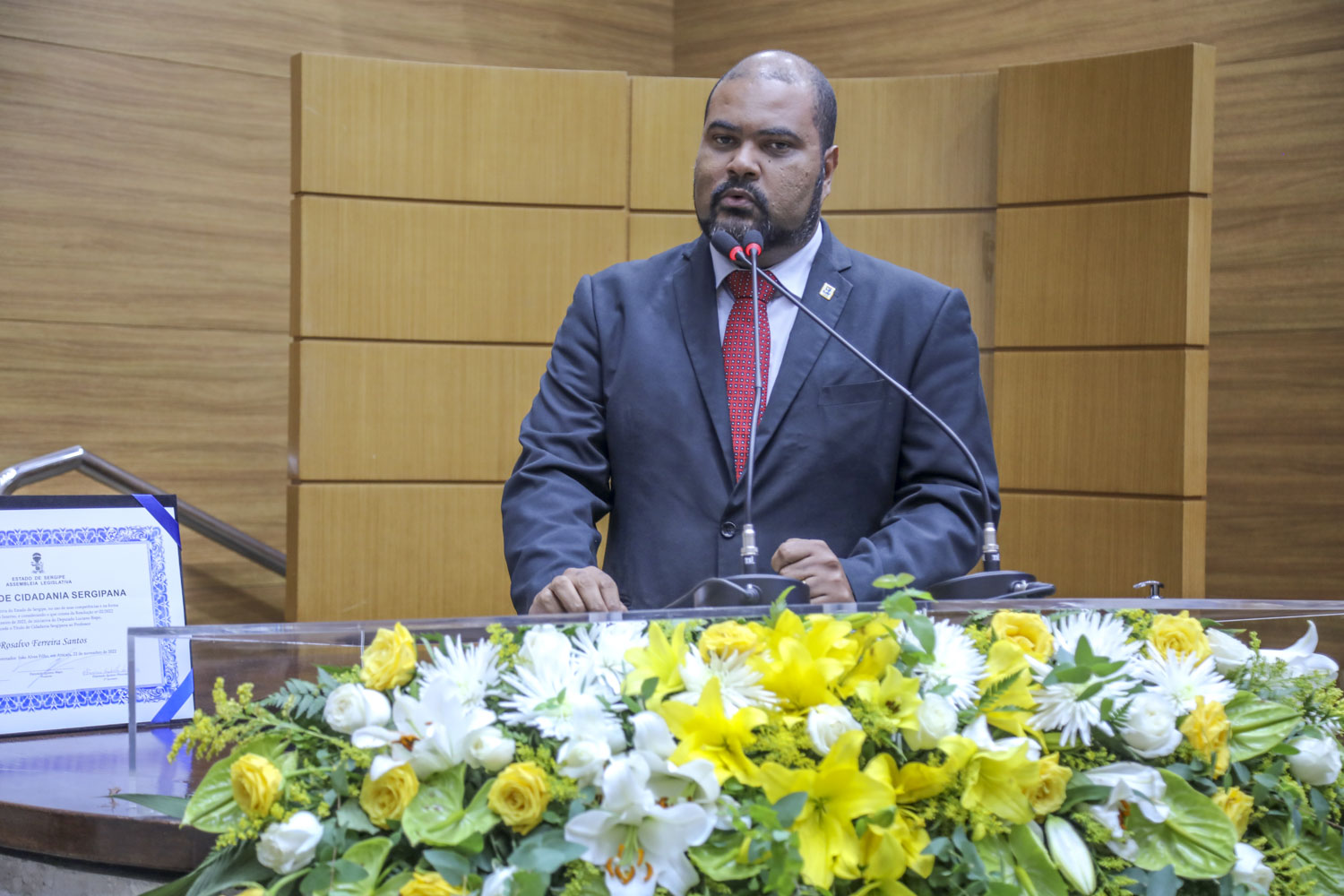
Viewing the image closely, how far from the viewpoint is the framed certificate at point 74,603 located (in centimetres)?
138

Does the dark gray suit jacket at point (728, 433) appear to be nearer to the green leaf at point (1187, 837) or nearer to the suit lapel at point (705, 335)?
the suit lapel at point (705, 335)

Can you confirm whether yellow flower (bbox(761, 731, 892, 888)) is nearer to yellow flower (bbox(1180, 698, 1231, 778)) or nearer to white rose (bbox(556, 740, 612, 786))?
white rose (bbox(556, 740, 612, 786))

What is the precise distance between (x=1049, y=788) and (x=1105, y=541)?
3.58m

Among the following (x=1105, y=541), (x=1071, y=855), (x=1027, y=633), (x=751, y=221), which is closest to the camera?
(x=1071, y=855)

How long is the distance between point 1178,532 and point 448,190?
260 centimetres

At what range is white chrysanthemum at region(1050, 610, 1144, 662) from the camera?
0.91 metres

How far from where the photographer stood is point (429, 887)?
71cm

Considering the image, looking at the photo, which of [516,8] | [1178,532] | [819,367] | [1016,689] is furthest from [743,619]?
[516,8]

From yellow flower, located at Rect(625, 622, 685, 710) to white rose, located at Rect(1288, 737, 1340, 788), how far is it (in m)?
0.45

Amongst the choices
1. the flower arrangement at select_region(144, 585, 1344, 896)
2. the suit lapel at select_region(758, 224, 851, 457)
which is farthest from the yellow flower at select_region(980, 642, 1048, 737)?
the suit lapel at select_region(758, 224, 851, 457)

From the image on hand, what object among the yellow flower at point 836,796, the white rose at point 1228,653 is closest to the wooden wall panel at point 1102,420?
the white rose at point 1228,653

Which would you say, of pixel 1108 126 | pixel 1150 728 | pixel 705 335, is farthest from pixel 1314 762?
pixel 1108 126

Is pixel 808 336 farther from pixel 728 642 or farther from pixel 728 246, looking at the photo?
pixel 728 642

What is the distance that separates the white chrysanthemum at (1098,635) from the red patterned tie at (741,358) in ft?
2.98
